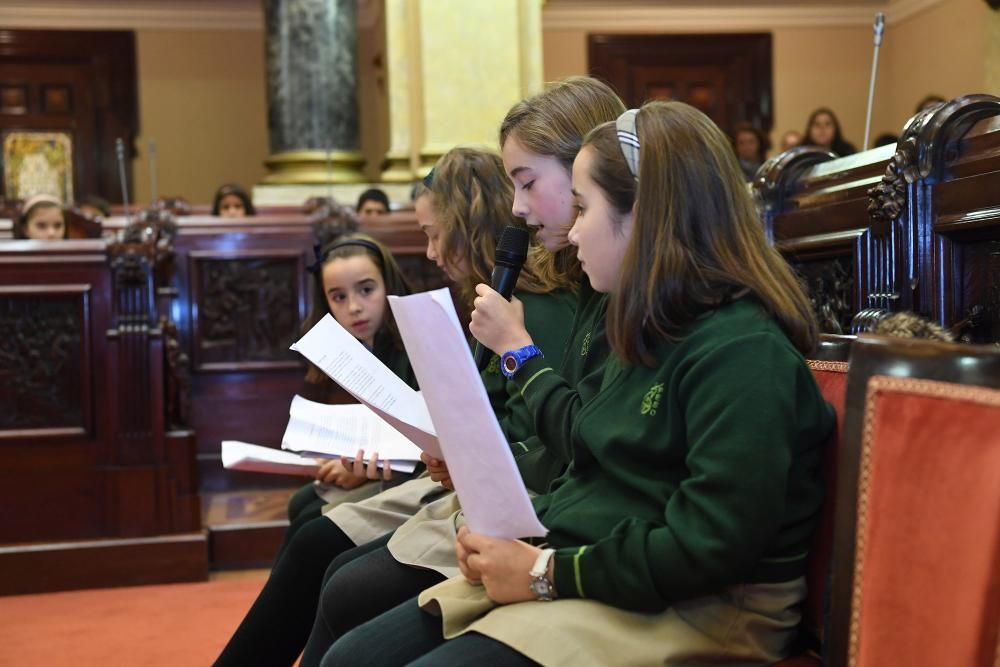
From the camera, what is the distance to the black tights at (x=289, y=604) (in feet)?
7.20

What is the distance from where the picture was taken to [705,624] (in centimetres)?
134

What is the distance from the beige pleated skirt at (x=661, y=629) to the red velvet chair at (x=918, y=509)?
13 centimetres

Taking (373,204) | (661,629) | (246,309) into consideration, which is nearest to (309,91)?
(373,204)

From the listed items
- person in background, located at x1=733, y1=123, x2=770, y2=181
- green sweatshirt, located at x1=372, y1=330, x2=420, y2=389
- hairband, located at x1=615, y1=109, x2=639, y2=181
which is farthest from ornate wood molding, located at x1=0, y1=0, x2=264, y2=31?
hairband, located at x1=615, y1=109, x2=639, y2=181

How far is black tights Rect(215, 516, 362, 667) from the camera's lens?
2.19 m

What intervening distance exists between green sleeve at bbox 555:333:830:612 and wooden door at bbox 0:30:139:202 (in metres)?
9.99

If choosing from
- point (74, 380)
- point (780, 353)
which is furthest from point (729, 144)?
point (74, 380)

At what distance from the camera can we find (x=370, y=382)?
1.92 meters

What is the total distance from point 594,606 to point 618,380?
0.98 feet

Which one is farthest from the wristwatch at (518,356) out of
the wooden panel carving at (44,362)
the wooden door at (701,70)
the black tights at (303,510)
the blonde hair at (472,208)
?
the wooden door at (701,70)

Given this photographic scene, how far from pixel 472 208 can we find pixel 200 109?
9.00 m

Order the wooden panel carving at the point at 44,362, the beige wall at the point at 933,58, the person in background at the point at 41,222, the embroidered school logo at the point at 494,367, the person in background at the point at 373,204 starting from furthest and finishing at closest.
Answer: the beige wall at the point at 933,58, the person in background at the point at 373,204, the person in background at the point at 41,222, the wooden panel carving at the point at 44,362, the embroidered school logo at the point at 494,367

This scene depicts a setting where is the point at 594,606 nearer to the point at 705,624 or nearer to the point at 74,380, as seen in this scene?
the point at 705,624

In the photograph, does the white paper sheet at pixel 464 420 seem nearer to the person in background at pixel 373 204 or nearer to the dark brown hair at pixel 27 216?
the person in background at pixel 373 204
